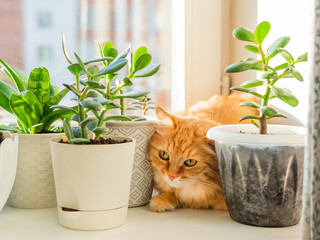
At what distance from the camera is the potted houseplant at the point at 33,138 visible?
3.34 ft

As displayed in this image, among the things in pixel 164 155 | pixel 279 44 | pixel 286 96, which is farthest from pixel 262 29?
pixel 164 155

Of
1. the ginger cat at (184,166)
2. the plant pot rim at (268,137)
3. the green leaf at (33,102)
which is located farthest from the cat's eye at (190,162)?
the green leaf at (33,102)

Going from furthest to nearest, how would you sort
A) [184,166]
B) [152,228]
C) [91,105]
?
[184,166], [152,228], [91,105]

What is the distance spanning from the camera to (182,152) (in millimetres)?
1030

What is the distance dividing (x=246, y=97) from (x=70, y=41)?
0.61m

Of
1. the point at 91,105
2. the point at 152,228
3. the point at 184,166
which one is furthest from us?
the point at 184,166

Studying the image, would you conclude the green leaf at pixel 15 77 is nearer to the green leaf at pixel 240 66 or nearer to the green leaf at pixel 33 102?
the green leaf at pixel 33 102

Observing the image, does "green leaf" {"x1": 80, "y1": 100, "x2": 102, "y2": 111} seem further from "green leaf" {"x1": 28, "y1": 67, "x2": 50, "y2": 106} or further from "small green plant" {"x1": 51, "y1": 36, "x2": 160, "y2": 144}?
"green leaf" {"x1": 28, "y1": 67, "x2": 50, "y2": 106}

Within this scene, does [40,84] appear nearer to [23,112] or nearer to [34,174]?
[23,112]

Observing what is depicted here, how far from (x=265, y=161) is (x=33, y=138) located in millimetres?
533

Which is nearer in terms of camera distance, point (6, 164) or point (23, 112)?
point (6, 164)

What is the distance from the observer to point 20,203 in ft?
3.44

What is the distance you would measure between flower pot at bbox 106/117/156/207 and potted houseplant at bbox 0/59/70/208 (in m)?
0.14

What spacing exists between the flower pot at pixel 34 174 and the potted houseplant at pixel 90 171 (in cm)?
13
